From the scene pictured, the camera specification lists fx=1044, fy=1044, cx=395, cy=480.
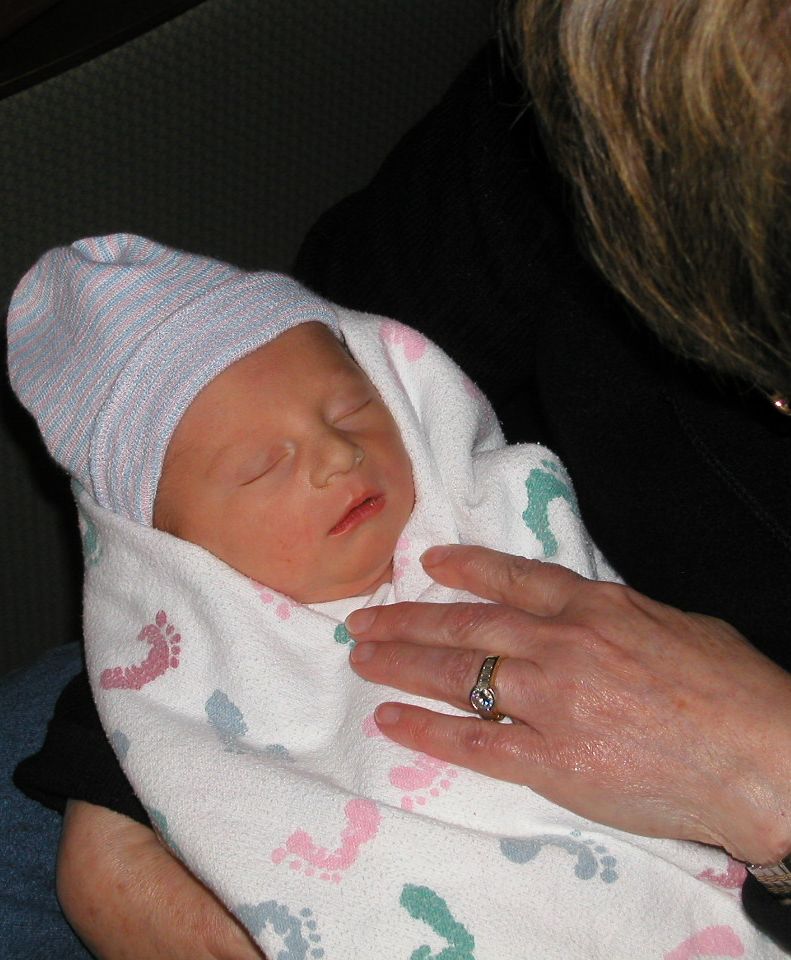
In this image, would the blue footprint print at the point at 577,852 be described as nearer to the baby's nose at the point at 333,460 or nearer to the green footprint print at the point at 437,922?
the green footprint print at the point at 437,922

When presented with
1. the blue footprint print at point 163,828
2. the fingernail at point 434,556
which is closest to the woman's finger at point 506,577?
the fingernail at point 434,556

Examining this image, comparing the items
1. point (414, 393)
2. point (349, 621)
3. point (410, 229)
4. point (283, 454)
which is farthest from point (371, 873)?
point (410, 229)

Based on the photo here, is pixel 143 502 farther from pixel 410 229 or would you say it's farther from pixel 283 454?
pixel 410 229

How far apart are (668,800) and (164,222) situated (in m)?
0.84

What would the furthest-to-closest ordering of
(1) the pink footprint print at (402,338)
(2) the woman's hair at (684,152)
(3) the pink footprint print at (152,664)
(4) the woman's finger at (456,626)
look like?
(1) the pink footprint print at (402,338) → (3) the pink footprint print at (152,664) → (4) the woman's finger at (456,626) → (2) the woman's hair at (684,152)

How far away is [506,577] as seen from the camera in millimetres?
929

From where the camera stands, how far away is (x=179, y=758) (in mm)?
912

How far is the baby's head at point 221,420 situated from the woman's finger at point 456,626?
0.07m

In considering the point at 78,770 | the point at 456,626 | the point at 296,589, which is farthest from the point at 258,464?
the point at 78,770

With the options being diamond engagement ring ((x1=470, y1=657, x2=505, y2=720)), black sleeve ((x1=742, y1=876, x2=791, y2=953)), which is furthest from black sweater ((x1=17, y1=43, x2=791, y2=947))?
diamond engagement ring ((x1=470, y1=657, x2=505, y2=720))

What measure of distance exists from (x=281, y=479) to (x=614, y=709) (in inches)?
13.9

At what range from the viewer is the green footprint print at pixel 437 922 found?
0.80 m

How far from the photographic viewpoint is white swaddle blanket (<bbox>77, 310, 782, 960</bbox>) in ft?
2.69

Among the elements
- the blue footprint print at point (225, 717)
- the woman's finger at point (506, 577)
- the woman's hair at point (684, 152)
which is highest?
the woman's hair at point (684, 152)
